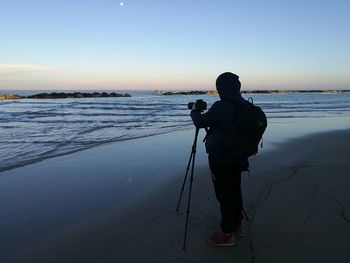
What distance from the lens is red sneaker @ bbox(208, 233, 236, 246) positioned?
436cm

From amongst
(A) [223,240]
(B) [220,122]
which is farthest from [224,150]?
(A) [223,240]

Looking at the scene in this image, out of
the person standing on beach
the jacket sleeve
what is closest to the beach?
the person standing on beach

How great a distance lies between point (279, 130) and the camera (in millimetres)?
16656

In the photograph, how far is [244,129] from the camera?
13.5 ft

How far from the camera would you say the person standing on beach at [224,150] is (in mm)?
Result: 4145

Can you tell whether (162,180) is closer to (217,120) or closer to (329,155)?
(217,120)

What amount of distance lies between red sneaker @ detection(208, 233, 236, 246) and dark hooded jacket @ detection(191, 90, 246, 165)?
33.1 inches

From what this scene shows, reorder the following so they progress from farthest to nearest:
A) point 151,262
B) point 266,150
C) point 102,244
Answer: point 266,150
point 102,244
point 151,262

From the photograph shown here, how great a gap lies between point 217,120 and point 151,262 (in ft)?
5.38

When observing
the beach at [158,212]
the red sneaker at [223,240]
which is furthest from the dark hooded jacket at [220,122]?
the beach at [158,212]

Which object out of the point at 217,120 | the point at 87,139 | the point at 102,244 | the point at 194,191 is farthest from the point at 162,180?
the point at 87,139

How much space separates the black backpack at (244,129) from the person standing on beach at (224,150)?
0.04 m

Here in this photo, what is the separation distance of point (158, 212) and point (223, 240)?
1.42m

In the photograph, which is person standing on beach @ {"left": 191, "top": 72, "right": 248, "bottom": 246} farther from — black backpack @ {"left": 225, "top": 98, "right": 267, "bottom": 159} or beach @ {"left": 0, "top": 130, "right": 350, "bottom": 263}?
beach @ {"left": 0, "top": 130, "right": 350, "bottom": 263}
